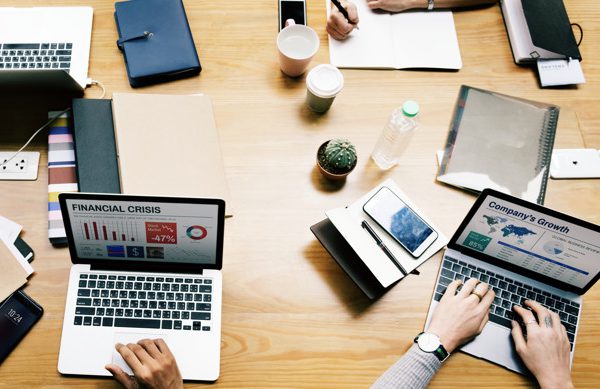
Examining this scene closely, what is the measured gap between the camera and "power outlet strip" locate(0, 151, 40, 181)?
4.01 ft

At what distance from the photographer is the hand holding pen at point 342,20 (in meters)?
1.41

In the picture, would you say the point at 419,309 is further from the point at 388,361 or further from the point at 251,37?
the point at 251,37

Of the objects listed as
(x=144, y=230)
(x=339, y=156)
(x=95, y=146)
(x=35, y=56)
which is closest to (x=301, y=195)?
(x=339, y=156)

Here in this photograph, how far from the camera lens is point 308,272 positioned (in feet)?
3.94

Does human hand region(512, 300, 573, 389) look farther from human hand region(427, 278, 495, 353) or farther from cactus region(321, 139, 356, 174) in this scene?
cactus region(321, 139, 356, 174)

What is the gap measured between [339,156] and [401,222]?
206mm

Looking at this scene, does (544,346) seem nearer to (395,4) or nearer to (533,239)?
(533,239)

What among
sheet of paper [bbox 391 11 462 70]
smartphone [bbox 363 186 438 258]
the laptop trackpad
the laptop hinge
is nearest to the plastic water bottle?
smartphone [bbox 363 186 438 258]

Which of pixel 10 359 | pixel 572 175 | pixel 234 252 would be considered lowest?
pixel 10 359

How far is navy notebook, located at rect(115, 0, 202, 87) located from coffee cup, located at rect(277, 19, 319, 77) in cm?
22

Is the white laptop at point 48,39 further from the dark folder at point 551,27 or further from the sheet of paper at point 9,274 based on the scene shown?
the dark folder at point 551,27

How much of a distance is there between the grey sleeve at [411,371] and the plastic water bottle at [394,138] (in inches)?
17.9

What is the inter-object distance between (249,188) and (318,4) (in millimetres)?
590

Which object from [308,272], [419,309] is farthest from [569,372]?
[308,272]
